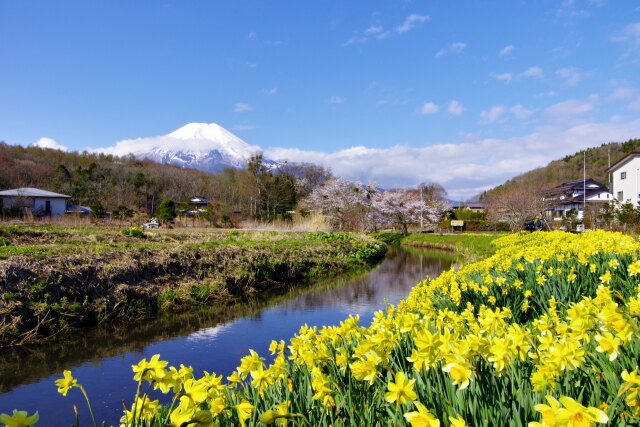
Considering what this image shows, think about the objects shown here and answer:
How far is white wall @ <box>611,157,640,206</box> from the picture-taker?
29.5 meters

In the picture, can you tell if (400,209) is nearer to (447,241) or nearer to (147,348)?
(447,241)

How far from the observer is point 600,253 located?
4.73 m

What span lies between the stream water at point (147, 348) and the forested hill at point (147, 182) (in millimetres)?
30394

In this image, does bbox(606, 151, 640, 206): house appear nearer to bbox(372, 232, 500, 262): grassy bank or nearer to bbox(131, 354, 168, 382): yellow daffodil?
bbox(372, 232, 500, 262): grassy bank

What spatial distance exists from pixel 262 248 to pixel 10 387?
8790mm

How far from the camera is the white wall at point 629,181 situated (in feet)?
96.6

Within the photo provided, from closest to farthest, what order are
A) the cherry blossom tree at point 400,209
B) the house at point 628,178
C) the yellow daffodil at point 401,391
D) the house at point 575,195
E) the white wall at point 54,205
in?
1. the yellow daffodil at point 401,391
2. the house at point 628,178
3. the cherry blossom tree at point 400,209
4. the white wall at point 54,205
5. the house at point 575,195

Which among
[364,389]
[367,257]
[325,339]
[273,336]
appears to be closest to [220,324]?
[273,336]

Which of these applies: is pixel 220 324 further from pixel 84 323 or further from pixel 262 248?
pixel 262 248

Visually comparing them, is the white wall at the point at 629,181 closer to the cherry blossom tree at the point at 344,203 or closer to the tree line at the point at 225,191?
the tree line at the point at 225,191

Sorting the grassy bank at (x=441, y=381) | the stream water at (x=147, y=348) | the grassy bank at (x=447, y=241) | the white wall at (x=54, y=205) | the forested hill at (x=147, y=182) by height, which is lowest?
the stream water at (x=147, y=348)

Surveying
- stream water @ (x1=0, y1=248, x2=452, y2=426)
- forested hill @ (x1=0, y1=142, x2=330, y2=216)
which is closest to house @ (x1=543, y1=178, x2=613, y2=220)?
forested hill @ (x1=0, y1=142, x2=330, y2=216)

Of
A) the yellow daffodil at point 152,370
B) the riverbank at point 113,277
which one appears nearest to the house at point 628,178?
the riverbank at point 113,277

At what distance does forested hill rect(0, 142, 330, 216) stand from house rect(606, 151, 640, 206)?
1104 inches
